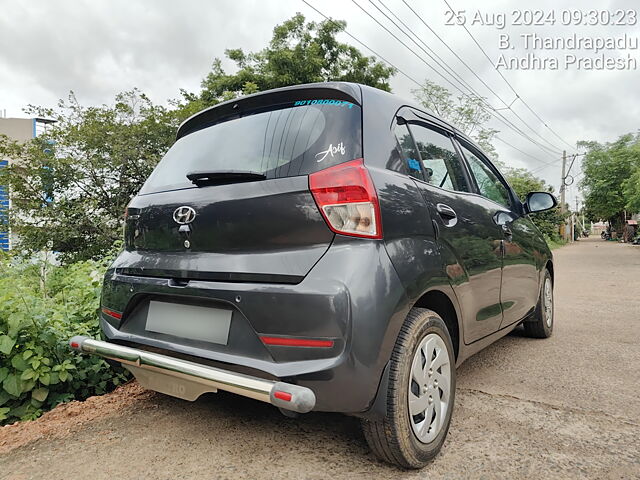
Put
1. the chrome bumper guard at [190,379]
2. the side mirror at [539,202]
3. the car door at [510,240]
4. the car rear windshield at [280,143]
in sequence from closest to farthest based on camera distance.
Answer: the chrome bumper guard at [190,379]
the car rear windshield at [280,143]
the car door at [510,240]
the side mirror at [539,202]

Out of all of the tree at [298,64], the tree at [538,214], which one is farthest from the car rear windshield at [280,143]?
the tree at [538,214]

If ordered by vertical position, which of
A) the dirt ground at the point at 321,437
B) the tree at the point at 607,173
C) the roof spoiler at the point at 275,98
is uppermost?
the tree at the point at 607,173

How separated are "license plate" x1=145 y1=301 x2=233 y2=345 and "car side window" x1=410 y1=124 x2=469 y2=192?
1211mm

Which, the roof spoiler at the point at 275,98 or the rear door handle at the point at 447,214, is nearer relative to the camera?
the roof spoiler at the point at 275,98

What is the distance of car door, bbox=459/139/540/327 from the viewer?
3.00 meters

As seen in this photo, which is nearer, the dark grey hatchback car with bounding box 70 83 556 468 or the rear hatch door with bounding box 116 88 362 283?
the dark grey hatchback car with bounding box 70 83 556 468

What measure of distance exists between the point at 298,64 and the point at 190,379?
15994mm

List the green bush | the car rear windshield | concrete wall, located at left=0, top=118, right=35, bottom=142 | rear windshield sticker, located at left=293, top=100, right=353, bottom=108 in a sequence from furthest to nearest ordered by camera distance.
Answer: concrete wall, located at left=0, top=118, right=35, bottom=142
the green bush
rear windshield sticker, located at left=293, top=100, right=353, bottom=108
the car rear windshield

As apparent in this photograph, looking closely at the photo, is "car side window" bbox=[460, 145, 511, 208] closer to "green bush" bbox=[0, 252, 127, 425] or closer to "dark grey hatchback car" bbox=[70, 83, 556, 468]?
"dark grey hatchback car" bbox=[70, 83, 556, 468]

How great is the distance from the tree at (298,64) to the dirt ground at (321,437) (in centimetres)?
1471

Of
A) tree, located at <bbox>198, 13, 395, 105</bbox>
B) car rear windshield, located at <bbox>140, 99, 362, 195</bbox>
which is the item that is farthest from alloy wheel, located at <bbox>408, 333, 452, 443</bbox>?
tree, located at <bbox>198, 13, 395, 105</bbox>

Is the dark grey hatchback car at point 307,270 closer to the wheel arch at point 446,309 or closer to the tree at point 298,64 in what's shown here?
the wheel arch at point 446,309

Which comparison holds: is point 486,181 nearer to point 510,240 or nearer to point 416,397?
point 510,240

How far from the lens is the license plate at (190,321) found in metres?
1.82
